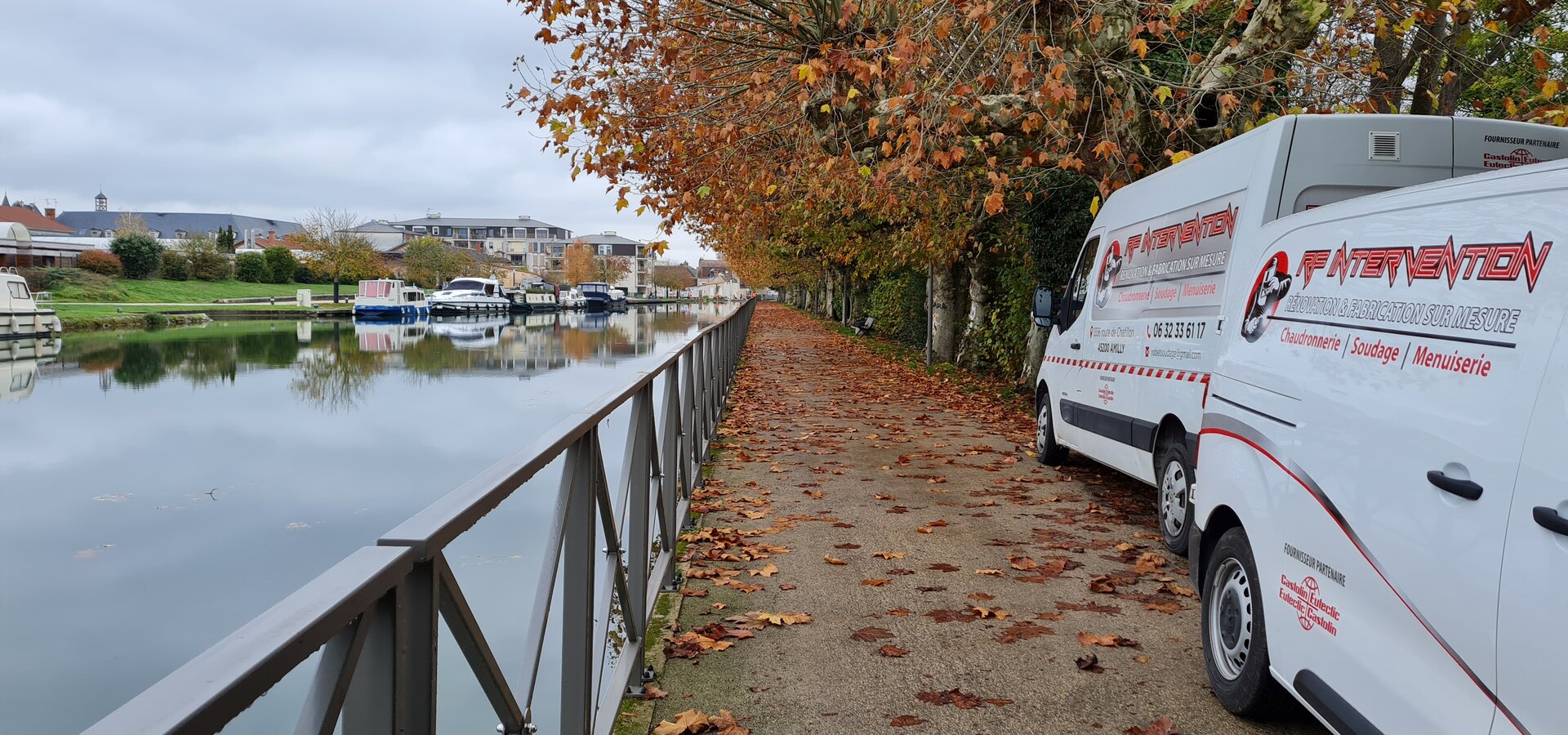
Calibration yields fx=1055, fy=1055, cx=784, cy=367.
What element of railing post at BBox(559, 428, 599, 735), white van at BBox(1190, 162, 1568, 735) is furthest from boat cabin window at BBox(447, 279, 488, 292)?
white van at BBox(1190, 162, 1568, 735)

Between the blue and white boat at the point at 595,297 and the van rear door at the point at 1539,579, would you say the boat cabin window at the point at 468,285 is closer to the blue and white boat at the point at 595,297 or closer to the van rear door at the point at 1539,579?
the blue and white boat at the point at 595,297

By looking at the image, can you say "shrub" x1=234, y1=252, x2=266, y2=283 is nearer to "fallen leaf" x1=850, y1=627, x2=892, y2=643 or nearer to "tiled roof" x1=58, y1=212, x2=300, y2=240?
"tiled roof" x1=58, y1=212, x2=300, y2=240

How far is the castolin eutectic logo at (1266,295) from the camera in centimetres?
442

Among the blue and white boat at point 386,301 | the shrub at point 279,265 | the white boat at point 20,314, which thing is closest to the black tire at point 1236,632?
the white boat at point 20,314

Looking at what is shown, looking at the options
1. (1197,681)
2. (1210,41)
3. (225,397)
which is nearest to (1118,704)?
(1197,681)

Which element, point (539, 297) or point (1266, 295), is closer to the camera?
point (1266, 295)

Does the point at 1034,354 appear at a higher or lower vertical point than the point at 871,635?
higher

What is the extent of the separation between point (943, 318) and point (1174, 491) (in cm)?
1702

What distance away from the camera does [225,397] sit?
71.3 ft

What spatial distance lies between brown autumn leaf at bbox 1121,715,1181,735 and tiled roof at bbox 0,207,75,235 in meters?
142

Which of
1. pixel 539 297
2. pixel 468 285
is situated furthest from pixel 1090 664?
pixel 539 297

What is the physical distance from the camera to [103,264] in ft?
219

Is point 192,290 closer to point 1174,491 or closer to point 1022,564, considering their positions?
point 1022,564

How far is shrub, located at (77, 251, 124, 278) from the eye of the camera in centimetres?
6675
